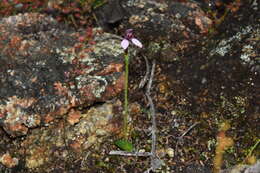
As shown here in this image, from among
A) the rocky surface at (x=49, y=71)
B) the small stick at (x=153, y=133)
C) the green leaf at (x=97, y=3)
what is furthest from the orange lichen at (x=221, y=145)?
the green leaf at (x=97, y=3)

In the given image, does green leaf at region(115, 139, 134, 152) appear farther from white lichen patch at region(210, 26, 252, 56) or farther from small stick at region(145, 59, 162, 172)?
white lichen patch at region(210, 26, 252, 56)

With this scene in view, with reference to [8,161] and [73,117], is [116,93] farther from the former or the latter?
[8,161]

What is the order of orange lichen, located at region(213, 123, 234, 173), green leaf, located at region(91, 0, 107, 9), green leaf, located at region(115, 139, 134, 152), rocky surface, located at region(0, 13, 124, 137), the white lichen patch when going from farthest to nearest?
green leaf, located at region(91, 0, 107, 9)
the white lichen patch
rocky surface, located at region(0, 13, 124, 137)
green leaf, located at region(115, 139, 134, 152)
orange lichen, located at region(213, 123, 234, 173)

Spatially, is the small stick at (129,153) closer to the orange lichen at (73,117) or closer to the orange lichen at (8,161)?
the orange lichen at (73,117)

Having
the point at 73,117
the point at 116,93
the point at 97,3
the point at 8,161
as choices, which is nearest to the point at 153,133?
the point at 116,93

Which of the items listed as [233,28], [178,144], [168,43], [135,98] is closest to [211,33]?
[233,28]

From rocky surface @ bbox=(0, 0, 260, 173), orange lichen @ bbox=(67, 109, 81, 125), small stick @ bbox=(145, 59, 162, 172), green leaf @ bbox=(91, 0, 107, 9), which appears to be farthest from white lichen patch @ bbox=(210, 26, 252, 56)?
green leaf @ bbox=(91, 0, 107, 9)

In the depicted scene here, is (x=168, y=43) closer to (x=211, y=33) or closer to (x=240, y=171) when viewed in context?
(x=211, y=33)
